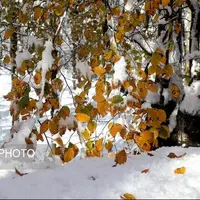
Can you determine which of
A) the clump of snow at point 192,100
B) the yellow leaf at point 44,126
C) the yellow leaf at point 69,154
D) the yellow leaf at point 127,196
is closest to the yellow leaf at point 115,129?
the yellow leaf at point 69,154

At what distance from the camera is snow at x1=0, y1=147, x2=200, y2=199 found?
129cm

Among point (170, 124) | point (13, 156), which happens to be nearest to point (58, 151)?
point (13, 156)

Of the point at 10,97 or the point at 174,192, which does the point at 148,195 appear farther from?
the point at 10,97

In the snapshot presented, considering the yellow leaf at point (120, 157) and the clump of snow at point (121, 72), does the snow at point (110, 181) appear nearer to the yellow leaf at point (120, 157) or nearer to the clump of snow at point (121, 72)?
the yellow leaf at point (120, 157)

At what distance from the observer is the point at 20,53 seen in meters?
1.95

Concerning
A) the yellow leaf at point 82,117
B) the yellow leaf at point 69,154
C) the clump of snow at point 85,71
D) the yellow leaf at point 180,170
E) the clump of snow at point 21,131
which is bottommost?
the yellow leaf at point 180,170

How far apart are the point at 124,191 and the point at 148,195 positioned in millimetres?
106

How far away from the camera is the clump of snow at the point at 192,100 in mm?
2469

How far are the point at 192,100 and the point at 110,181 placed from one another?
1336 mm

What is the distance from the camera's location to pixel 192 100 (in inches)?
97.7

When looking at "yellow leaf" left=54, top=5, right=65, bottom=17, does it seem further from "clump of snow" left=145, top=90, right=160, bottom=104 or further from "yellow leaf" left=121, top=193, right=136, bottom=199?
"yellow leaf" left=121, top=193, right=136, bottom=199

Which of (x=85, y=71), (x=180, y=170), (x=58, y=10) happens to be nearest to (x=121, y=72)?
(x=85, y=71)

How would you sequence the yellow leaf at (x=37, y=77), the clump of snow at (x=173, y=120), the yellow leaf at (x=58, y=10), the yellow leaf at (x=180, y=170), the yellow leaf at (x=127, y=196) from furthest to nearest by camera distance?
the clump of snow at (x=173, y=120) → the yellow leaf at (x=58, y=10) → the yellow leaf at (x=37, y=77) → the yellow leaf at (x=180, y=170) → the yellow leaf at (x=127, y=196)

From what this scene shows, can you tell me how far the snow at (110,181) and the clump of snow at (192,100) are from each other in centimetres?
79
